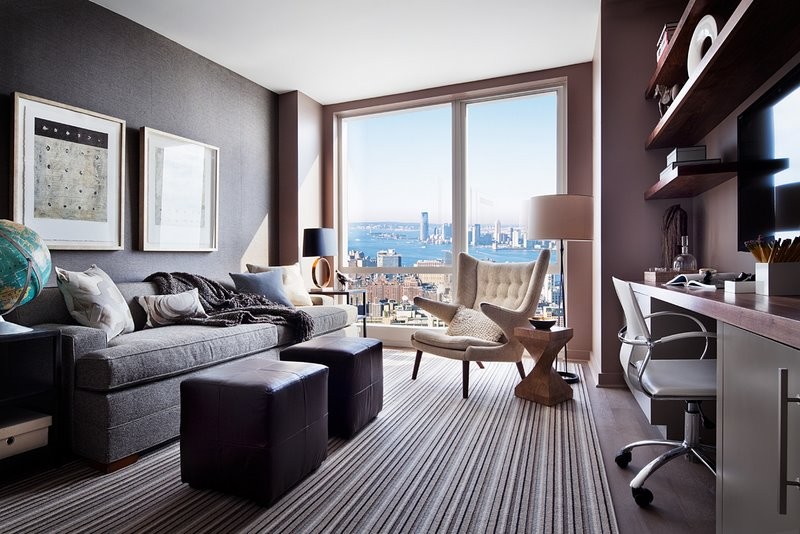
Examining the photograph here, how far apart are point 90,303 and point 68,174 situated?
102cm

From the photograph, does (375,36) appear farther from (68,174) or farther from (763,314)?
(763,314)

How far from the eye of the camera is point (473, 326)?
3424 mm

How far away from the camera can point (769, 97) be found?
1790mm

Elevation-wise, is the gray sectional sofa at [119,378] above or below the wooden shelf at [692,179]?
below

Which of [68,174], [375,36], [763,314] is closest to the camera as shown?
[763,314]

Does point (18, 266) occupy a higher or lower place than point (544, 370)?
higher

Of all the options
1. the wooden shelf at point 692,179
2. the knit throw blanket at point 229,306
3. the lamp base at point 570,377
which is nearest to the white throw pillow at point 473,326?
the lamp base at point 570,377

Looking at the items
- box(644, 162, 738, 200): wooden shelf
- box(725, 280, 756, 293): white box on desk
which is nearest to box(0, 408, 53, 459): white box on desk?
box(725, 280, 756, 293): white box on desk

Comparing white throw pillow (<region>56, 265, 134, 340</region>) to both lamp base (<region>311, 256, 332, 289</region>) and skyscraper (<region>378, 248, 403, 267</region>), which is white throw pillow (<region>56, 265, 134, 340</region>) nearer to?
lamp base (<region>311, 256, 332, 289</region>)

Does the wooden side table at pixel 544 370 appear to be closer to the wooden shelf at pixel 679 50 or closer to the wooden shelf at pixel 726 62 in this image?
the wooden shelf at pixel 726 62

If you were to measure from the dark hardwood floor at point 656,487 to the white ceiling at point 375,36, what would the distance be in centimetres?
285

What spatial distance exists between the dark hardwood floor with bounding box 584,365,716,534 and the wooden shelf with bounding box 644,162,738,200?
52.7 inches

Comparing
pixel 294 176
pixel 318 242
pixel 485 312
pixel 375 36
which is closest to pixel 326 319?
pixel 318 242

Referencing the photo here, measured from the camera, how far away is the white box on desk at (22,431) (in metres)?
1.94
